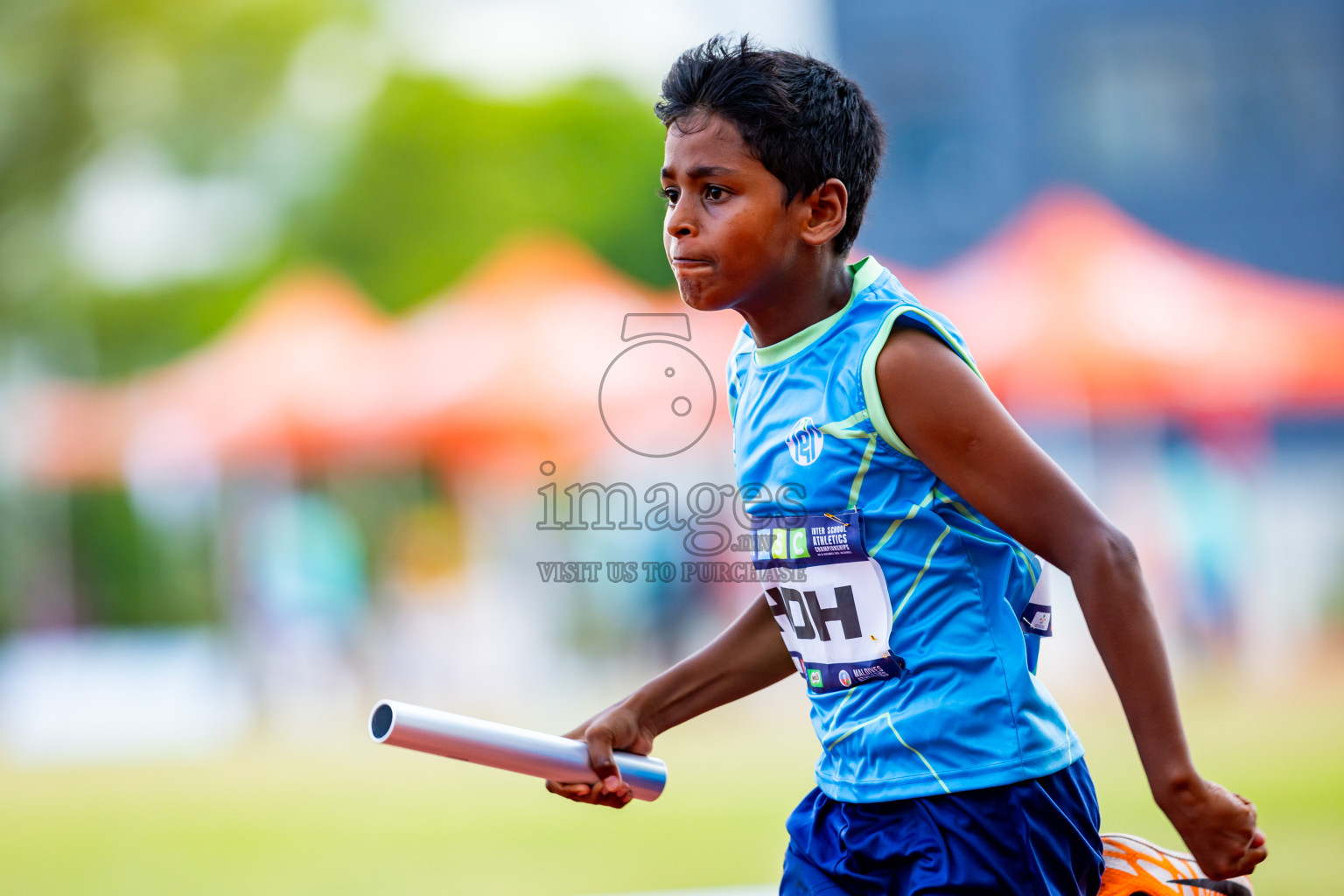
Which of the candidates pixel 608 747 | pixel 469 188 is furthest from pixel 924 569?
pixel 469 188

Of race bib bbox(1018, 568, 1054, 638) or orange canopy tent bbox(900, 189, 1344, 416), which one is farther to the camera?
orange canopy tent bbox(900, 189, 1344, 416)

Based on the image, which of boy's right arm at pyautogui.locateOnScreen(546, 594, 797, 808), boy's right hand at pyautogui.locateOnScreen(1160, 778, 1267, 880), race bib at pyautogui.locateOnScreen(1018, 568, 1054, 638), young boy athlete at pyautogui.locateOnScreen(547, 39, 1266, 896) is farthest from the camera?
boy's right arm at pyautogui.locateOnScreen(546, 594, 797, 808)

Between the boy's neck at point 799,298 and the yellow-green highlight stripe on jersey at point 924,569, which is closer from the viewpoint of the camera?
the yellow-green highlight stripe on jersey at point 924,569

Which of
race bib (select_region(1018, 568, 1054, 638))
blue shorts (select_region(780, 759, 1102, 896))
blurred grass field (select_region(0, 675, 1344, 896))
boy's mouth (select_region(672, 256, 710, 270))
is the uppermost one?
boy's mouth (select_region(672, 256, 710, 270))

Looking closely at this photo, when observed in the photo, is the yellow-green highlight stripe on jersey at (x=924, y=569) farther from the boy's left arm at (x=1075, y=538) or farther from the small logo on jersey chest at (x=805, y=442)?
the small logo on jersey chest at (x=805, y=442)

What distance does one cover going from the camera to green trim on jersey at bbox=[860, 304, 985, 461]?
80.7 inches

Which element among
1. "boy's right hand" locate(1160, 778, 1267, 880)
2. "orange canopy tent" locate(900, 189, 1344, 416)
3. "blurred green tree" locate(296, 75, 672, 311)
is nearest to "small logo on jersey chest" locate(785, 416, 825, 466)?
"boy's right hand" locate(1160, 778, 1267, 880)

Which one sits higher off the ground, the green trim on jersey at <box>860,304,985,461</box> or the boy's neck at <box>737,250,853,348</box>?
the boy's neck at <box>737,250,853,348</box>

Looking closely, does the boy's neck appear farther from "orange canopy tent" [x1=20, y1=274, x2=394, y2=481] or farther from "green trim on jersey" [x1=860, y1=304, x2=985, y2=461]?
"orange canopy tent" [x1=20, y1=274, x2=394, y2=481]

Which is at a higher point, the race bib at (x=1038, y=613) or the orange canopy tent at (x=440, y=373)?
the orange canopy tent at (x=440, y=373)

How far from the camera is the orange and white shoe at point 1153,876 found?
213cm

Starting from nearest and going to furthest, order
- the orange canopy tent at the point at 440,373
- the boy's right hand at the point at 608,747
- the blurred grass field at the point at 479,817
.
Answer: the boy's right hand at the point at 608,747 < the blurred grass field at the point at 479,817 < the orange canopy tent at the point at 440,373

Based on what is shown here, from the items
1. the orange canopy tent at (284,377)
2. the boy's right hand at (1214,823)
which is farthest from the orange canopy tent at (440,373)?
the boy's right hand at (1214,823)

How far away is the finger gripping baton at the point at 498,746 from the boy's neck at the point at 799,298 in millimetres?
716
